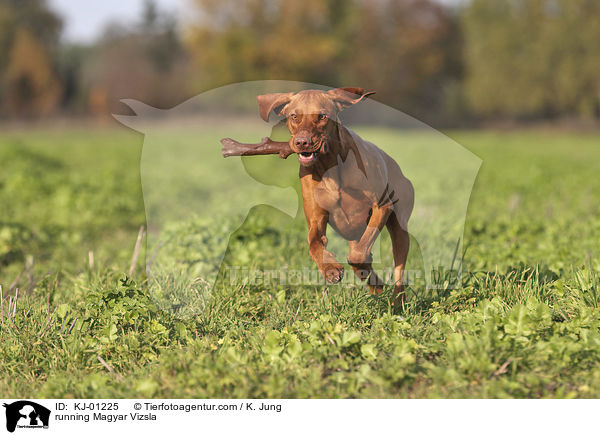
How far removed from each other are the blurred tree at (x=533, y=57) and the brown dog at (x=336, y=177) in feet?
158

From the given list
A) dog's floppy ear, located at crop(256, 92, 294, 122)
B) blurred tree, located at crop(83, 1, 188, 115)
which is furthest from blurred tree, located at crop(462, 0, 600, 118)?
dog's floppy ear, located at crop(256, 92, 294, 122)

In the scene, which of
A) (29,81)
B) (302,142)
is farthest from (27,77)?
(302,142)

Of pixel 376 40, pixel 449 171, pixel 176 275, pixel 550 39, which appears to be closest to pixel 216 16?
pixel 376 40

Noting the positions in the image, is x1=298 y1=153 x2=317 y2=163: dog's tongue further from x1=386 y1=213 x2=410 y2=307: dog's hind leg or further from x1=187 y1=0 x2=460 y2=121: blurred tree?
x1=187 y1=0 x2=460 y2=121: blurred tree

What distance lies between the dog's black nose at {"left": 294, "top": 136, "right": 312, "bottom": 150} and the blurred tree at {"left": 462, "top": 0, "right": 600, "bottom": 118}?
48.6 metres

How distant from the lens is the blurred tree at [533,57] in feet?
147

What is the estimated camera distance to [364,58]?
59.8 metres

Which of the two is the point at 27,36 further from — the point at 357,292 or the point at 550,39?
the point at 357,292

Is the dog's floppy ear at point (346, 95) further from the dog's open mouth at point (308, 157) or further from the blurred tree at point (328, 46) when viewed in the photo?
the blurred tree at point (328, 46)
